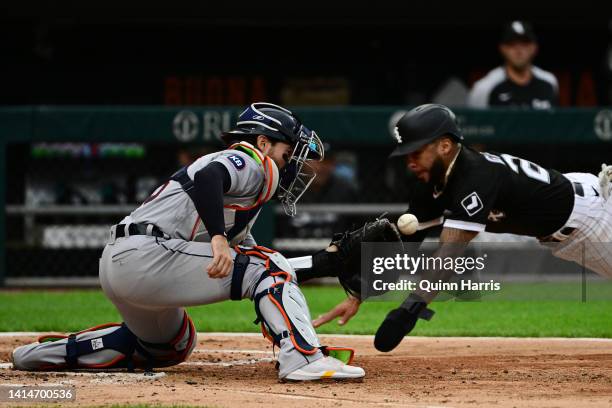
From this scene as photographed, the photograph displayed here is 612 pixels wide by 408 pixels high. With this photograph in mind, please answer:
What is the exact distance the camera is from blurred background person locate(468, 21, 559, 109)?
36.8 feet

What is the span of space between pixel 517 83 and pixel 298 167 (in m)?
6.08

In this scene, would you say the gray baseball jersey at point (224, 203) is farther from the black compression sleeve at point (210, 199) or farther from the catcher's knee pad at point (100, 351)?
the catcher's knee pad at point (100, 351)

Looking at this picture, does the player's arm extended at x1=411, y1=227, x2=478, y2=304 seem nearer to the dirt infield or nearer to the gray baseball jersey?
the dirt infield

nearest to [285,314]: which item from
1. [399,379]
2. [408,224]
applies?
[399,379]

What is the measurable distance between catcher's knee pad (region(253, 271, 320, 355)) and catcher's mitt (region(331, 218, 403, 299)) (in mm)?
627

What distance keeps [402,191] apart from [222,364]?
219 inches

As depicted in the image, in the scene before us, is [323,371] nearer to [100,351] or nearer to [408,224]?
[408,224]

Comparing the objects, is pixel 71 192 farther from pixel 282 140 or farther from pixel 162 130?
pixel 282 140

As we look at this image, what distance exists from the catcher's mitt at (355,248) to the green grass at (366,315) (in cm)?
185

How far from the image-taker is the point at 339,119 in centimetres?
1110

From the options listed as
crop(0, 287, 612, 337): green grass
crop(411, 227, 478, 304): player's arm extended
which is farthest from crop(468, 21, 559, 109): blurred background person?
crop(411, 227, 478, 304): player's arm extended

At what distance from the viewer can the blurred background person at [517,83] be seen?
11227mm

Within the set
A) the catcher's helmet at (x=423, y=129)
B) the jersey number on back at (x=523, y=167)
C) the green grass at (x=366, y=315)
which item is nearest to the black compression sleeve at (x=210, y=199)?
the catcher's helmet at (x=423, y=129)

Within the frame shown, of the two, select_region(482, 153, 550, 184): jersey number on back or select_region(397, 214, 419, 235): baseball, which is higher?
select_region(482, 153, 550, 184): jersey number on back
